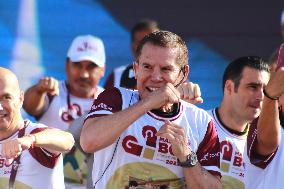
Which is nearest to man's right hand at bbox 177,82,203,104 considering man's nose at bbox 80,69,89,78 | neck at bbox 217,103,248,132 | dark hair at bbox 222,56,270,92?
neck at bbox 217,103,248,132

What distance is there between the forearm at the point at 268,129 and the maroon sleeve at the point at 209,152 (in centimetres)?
25

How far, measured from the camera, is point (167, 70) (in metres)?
4.51

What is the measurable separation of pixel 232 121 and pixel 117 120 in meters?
2.01

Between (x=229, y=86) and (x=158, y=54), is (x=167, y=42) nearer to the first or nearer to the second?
(x=158, y=54)

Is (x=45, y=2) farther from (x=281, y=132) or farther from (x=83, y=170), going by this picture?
(x=281, y=132)

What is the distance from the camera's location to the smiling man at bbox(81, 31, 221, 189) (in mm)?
4383

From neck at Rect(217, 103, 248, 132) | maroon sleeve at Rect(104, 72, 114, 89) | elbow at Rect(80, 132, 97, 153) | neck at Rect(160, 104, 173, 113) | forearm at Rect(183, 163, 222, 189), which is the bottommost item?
forearm at Rect(183, 163, 222, 189)

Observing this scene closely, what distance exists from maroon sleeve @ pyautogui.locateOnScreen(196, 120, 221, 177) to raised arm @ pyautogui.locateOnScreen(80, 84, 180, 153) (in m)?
0.35

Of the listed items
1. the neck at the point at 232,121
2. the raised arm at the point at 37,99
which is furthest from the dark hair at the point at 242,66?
the raised arm at the point at 37,99

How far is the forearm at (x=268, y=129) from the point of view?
4445 millimetres

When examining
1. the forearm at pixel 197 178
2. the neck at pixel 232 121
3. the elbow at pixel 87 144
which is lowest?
the forearm at pixel 197 178

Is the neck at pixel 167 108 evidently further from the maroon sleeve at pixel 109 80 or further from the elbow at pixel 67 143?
the maroon sleeve at pixel 109 80

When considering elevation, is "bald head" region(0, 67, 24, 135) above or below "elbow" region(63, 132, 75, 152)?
above

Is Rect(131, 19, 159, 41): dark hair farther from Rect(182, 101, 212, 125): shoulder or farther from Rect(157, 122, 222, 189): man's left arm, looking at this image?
Rect(157, 122, 222, 189): man's left arm
